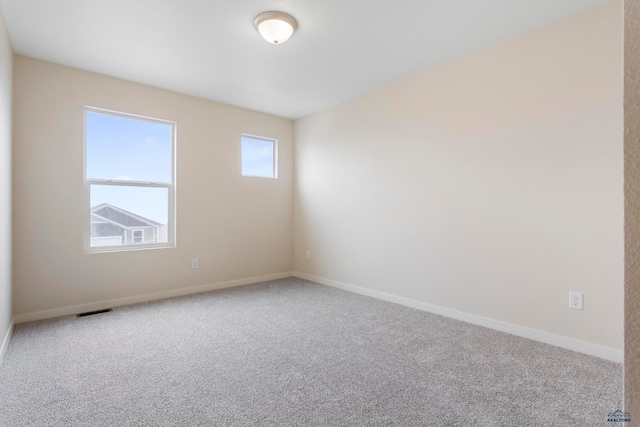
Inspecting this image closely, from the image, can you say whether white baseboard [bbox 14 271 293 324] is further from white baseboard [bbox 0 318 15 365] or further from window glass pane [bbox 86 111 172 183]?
window glass pane [bbox 86 111 172 183]

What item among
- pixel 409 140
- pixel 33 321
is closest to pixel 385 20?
pixel 409 140

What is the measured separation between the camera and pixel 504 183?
→ 2.73 meters

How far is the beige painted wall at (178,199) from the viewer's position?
3.00 meters

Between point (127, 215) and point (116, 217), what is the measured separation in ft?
0.36

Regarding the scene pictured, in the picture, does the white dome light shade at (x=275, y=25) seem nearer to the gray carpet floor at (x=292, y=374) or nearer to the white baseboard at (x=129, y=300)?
the gray carpet floor at (x=292, y=374)

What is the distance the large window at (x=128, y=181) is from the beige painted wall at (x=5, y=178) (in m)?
0.71

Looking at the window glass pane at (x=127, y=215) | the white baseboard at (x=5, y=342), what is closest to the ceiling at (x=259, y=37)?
the window glass pane at (x=127, y=215)

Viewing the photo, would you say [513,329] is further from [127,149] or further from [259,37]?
[127,149]

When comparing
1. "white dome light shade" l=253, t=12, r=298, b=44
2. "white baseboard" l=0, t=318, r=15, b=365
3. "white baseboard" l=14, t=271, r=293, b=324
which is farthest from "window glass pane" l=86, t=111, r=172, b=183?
"white dome light shade" l=253, t=12, r=298, b=44

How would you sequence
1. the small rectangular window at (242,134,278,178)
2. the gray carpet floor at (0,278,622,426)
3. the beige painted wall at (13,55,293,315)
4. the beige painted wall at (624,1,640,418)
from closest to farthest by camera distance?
the beige painted wall at (624,1,640,418) → the gray carpet floor at (0,278,622,426) → the beige painted wall at (13,55,293,315) → the small rectangular window at (242,134,278,178)

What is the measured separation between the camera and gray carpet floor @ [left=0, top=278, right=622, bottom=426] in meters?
1.61

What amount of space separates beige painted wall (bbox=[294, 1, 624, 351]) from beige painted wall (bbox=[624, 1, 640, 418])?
6.97 ft

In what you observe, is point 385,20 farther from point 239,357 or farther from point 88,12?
point 239,357

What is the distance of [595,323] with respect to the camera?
2273 millimetres
